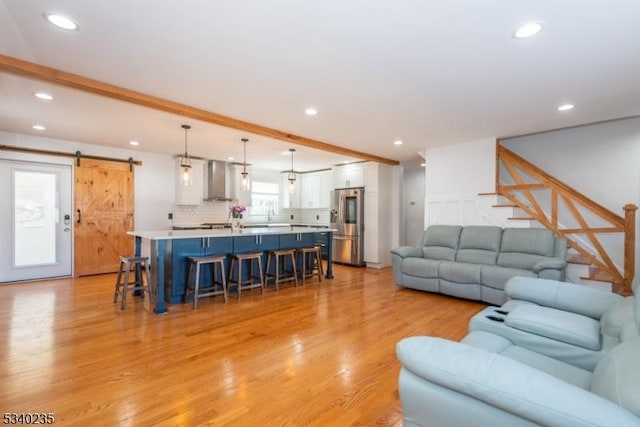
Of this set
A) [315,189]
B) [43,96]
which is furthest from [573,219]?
[43,96]

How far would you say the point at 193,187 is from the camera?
688 cm

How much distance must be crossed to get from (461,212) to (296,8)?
4563mm

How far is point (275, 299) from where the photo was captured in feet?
14.2

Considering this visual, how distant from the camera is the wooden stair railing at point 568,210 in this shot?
397 cm

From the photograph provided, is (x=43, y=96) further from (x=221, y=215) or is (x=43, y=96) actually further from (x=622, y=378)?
(x=622, y=378)

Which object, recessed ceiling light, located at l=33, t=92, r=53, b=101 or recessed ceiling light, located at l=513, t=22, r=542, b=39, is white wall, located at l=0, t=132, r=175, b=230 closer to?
recessed ceiling light, located at l=33, t=92, r=53, b=101

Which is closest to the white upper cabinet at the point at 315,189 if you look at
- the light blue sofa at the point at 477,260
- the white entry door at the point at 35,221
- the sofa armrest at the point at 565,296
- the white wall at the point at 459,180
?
the white wall at the point at 459,180

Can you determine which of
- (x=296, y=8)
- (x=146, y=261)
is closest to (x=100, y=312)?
(x=146, y=261)

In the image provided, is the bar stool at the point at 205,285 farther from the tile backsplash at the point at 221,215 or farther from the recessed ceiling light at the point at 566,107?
the recessed ceiling light at the point at 566,107

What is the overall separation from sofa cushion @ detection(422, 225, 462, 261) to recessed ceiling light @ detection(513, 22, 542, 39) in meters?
3.30

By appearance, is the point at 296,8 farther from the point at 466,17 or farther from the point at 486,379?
the point at 486,379

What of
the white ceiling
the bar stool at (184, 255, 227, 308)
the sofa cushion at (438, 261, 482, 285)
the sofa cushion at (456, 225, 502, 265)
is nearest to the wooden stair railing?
the sofa cushion at (456, 225, 502, 265)

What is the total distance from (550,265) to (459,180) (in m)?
2.14

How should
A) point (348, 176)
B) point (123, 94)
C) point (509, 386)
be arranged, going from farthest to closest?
point (348, 176) < point (123, 94) < point (509, 386)
